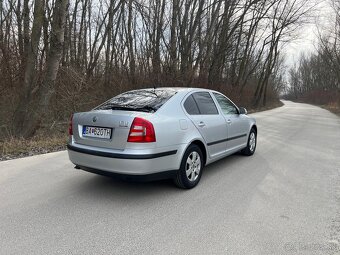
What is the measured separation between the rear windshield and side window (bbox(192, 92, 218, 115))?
0.50 m

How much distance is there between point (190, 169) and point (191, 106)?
3.44 ft

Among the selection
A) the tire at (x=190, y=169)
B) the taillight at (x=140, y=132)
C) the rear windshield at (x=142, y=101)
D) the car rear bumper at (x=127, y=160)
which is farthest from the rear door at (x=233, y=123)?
the taillight at (x=140, y=132)

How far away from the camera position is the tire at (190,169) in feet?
14.1

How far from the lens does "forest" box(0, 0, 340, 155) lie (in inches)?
348

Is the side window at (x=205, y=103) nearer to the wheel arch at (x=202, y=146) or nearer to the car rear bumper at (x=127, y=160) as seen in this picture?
the wheel arch at (x=202, y=146)

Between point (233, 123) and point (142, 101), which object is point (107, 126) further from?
point (233, 123)

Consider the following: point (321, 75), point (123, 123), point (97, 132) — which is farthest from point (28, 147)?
point (321, 75)

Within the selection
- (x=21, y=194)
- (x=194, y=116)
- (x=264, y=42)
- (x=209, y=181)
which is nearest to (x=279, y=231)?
(x=209, y=181)

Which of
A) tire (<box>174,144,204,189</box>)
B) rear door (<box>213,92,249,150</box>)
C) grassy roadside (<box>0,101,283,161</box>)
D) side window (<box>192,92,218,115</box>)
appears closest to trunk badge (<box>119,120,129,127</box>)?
tire (<box>174,144,204,189</box>)

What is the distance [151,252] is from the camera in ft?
9.07

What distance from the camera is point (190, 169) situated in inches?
177

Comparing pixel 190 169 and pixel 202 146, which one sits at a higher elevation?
pixel 202 146

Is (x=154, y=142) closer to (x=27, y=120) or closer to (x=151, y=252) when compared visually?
(x=151, y=252)

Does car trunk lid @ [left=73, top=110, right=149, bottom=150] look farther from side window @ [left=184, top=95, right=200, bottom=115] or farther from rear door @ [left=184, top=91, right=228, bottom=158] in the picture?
rear door @ [left=184, top=91, right=228, bottom=158]
